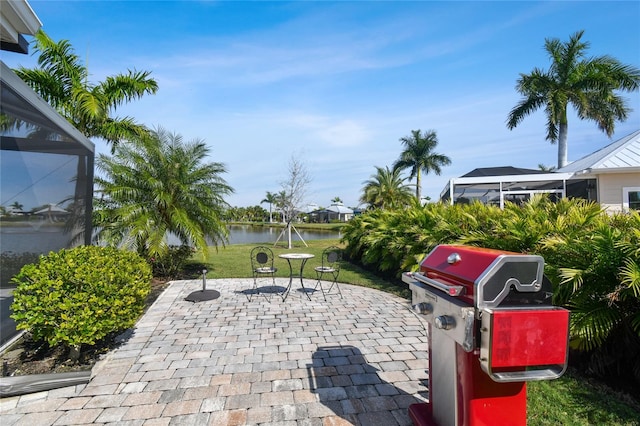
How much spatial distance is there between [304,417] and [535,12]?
8438 millimetres

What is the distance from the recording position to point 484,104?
33.7 ft

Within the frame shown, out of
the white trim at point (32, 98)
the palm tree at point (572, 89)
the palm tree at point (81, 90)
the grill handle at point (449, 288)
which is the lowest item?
the grill handle at point (449, 288)

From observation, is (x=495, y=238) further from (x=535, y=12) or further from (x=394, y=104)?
(x=394, y=104)

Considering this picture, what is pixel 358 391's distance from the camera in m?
3.01

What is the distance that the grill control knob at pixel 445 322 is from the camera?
5.92 ft

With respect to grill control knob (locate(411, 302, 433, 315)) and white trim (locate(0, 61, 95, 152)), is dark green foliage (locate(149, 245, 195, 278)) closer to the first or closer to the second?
white trim (locate(0, 61, 95, 152))

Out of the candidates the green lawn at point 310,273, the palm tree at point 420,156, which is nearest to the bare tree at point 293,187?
the green lawn at point 310,273

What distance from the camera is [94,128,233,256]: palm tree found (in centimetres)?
734

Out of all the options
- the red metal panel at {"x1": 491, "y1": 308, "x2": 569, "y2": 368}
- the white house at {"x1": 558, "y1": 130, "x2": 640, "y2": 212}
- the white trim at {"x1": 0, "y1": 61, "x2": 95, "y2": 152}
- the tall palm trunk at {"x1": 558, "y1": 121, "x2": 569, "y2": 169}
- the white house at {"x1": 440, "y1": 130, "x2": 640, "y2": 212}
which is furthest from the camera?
the tall palm trunk at {"x1": 558, "y1": 121, "x2": 569, "y2": 169}

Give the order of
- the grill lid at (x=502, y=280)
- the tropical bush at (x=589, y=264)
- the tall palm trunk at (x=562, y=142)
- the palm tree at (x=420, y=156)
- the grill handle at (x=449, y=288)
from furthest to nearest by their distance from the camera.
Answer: the palm tree at (x=420, y=156)
the tall palm trunk at (x=562, y=142)
the tropical bush at (x=589, y=264)
the grill handle at (x=449, y=288)
the grill lid at (x=502, y=280)

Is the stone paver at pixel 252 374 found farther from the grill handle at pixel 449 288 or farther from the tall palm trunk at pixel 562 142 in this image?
the tall palm trunk at pixel 562 142

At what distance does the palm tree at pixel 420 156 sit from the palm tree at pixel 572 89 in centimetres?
1118

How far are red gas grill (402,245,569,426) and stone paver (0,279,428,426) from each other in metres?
0.94

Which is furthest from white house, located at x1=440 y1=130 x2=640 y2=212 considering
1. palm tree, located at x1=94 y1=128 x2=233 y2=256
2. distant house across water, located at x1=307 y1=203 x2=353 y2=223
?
distant house across water, located at x1=307 y1=203 x2=353 y2=223
